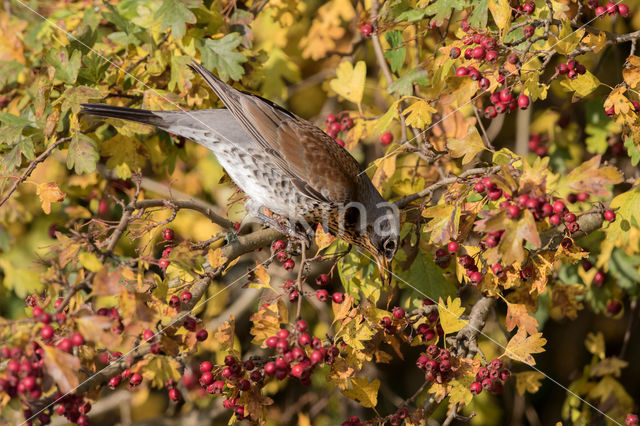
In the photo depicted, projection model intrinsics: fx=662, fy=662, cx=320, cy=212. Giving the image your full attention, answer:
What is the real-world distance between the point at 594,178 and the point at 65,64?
1970 millimetres

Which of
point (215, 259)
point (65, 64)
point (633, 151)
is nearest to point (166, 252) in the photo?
point (215, 259)

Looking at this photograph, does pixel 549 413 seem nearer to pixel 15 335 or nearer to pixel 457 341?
pixel 457 341

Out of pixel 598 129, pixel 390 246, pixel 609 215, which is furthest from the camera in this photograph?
pixel 598 129

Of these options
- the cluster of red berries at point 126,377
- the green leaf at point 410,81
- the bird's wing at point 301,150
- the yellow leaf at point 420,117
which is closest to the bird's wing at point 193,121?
the bird's wing at point 301,150

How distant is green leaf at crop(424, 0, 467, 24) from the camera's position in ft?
8.39

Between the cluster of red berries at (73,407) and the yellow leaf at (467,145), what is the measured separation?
1.52m

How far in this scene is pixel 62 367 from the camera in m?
1.75

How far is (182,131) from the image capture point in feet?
10.2

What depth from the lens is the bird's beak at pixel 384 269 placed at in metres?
2.76

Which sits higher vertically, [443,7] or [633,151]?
[443,7]

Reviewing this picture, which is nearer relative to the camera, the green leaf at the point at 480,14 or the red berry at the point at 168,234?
the green leaf at the point at 480,14

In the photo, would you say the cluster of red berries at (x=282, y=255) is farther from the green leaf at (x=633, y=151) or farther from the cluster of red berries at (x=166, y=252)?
the green leaf at (x=633, y=151)

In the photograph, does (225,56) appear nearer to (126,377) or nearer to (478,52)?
(478,52)

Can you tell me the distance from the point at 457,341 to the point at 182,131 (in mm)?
1568
